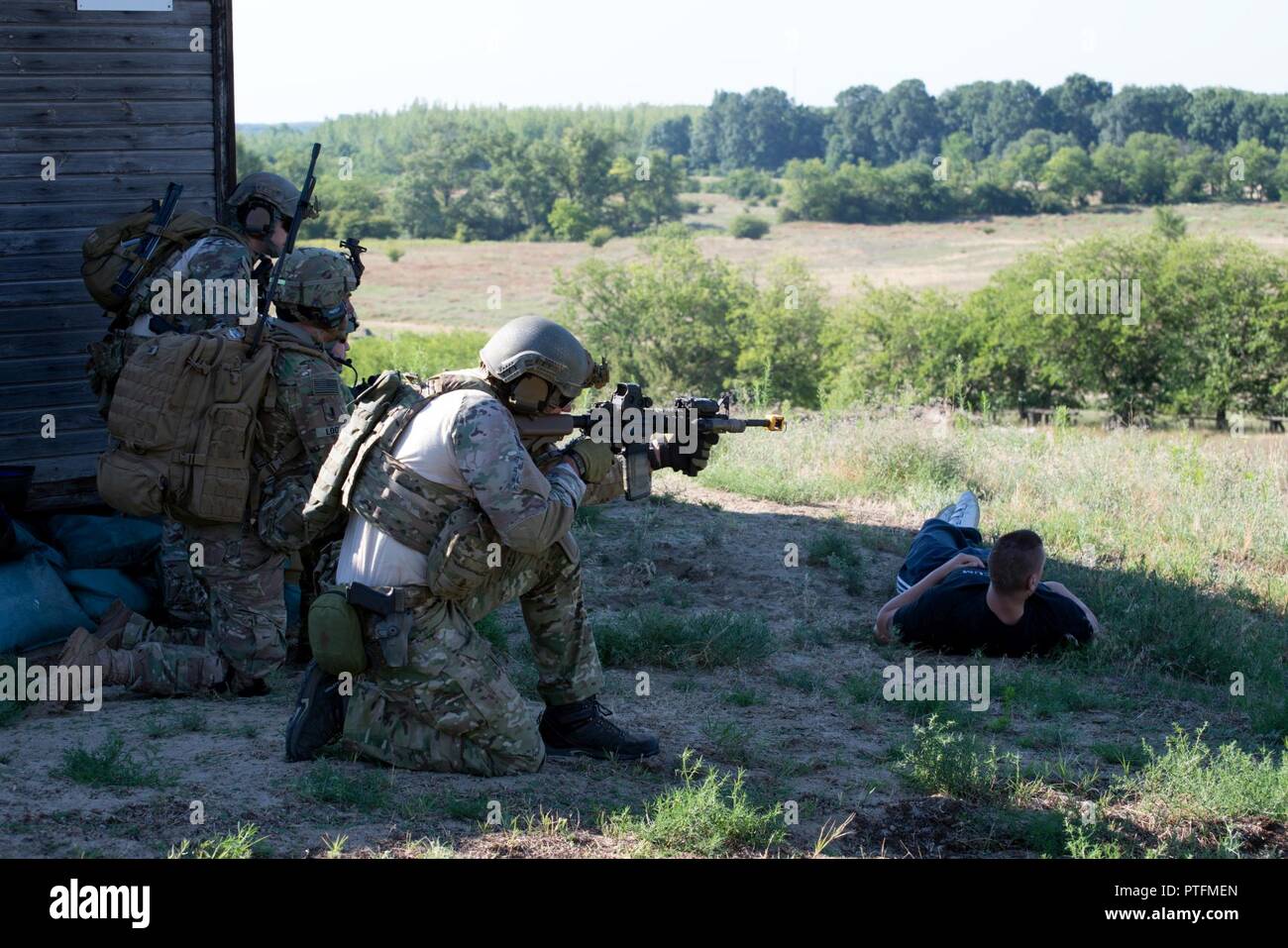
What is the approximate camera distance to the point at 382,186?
7588 centimetres

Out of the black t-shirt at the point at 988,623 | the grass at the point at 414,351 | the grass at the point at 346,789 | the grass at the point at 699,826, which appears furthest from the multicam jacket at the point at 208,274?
the grass at the point at 414,351

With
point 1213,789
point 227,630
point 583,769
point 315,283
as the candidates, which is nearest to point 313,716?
point 583,769

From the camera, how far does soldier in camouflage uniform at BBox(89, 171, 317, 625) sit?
6.08 m

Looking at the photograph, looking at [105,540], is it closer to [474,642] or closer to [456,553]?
[474,642]

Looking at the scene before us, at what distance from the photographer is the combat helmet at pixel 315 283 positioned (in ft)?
18.5

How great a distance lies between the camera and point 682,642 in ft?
21.6

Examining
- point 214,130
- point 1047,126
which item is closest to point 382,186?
point 1047,126

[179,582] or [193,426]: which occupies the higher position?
[193,426]

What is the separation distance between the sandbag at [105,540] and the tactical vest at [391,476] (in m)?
2.52

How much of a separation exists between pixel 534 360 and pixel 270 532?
179cm

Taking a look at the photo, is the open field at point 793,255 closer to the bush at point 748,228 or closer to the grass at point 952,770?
the bush at point 748,228

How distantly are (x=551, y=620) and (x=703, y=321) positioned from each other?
17.4m

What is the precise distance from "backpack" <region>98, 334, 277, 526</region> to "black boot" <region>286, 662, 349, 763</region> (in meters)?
1.23

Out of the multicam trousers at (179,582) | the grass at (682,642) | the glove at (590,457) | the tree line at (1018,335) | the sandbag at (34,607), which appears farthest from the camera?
the tree line at (1018,335)
